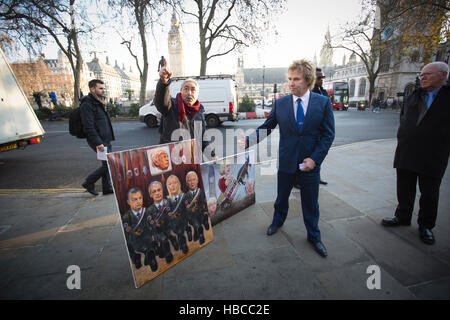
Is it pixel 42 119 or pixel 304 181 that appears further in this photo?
pixel 42 119

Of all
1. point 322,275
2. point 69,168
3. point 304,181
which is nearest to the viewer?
point 322,275

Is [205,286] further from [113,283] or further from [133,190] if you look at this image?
[133,190]

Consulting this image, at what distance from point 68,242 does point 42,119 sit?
23.1 m

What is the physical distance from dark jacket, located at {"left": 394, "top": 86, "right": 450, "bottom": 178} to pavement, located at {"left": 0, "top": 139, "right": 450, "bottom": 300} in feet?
2.72

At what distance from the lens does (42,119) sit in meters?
19.1

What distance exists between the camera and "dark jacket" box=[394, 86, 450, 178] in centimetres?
219

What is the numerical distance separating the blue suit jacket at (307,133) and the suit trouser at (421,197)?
4.29 feet

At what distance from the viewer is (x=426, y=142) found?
89.6 inches

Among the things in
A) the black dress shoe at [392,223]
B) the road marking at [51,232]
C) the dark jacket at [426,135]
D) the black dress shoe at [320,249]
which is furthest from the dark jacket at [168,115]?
the black dress shoe at [392,223]

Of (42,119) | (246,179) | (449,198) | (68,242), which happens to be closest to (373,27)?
(449,198)

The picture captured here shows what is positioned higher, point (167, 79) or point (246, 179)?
point (167, 79)
